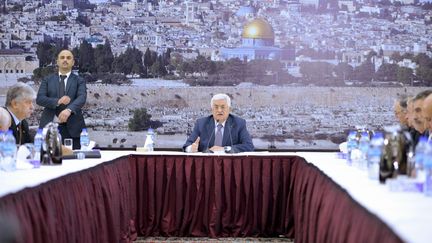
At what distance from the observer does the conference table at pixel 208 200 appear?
3.08 meters

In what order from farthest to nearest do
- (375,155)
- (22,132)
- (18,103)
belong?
(22,132), (18,103), (375,155)

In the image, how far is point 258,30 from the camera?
9.36m

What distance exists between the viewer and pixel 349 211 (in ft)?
10.6

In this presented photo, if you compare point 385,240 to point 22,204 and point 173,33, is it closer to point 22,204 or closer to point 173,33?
point 22,204

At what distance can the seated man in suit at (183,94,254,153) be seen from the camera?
656cm

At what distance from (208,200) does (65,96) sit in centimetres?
210

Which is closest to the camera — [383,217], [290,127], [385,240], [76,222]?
[385,240]

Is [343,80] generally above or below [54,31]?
below

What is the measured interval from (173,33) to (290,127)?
1.96m

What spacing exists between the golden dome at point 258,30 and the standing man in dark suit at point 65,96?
8.61ft

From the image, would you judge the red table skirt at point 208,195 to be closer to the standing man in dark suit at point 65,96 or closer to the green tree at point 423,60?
the standing man in dark suit at point 65,96

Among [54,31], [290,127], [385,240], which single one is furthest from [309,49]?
[385,240]

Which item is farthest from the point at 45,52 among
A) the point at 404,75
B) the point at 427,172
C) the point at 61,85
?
the point at 427,172

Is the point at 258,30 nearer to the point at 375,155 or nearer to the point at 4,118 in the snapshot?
the point at 4,118
